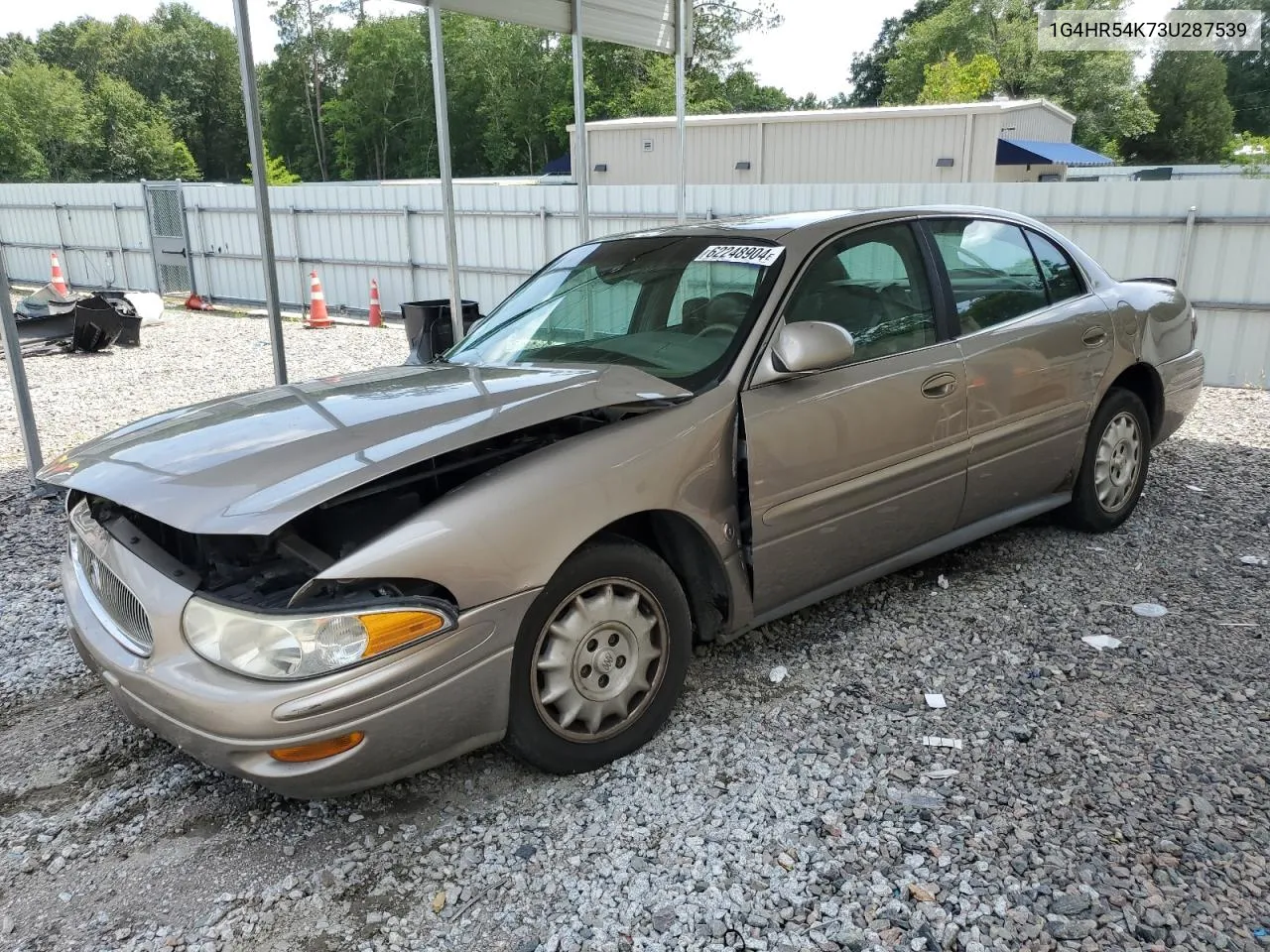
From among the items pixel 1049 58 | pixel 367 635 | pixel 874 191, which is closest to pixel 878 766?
pixel 367 635

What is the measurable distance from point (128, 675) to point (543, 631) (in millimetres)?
1117

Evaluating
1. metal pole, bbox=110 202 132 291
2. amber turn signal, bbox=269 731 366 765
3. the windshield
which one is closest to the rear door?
the windshield

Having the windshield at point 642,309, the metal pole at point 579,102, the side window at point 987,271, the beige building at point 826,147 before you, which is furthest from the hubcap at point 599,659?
the beige building at point 826,147

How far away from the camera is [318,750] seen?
2369 mm

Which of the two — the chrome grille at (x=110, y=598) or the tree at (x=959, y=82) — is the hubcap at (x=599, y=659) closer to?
the chrome grille at (x=110, y=598)

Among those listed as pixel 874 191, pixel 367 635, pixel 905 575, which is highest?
pixel 874 191

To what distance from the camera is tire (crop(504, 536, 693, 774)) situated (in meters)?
2.70

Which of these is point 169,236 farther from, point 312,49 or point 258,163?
point 312,49

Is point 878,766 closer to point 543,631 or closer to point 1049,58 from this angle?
point 543,631

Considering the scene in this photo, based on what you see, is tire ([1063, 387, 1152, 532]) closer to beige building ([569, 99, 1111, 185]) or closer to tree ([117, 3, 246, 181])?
beige building ([569, 99, 1111, 185])

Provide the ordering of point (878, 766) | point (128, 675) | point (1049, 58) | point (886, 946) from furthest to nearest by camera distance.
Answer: point (1049, 58)
point (878, 766)
point (128, 675)
point (886, 946)

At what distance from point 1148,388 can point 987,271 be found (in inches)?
57.5

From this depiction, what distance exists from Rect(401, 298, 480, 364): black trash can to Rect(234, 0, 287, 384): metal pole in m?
1.77

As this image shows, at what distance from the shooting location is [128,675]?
8.39 ft
